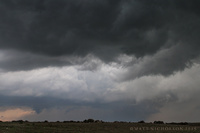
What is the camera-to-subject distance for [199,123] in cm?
9400

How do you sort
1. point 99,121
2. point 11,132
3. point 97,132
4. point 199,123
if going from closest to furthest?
point 11,132, point 97,132, point 99,121, point 199,123

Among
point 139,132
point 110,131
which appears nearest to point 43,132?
point 110,131

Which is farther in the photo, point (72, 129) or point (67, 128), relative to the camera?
point (67, 128)

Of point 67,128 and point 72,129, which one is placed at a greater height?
point 67,128

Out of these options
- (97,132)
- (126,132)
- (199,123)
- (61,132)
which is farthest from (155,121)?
(61,132)

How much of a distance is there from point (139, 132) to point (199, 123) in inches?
1795

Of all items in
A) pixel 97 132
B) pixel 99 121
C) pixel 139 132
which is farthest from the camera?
pixel 99 121

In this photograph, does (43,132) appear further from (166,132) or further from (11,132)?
(166,132)

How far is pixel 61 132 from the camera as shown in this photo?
5244cm

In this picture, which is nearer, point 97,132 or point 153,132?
point 97,132

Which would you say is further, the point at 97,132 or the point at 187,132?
the point at 187,132

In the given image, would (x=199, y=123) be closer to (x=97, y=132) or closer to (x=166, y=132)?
(x=166, y=132)

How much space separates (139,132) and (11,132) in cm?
2901

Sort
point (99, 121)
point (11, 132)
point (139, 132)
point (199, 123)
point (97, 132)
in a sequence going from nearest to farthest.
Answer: point (11, 132), point (97, 132), point (139, 132), point (99, 121), point (199, 123)
